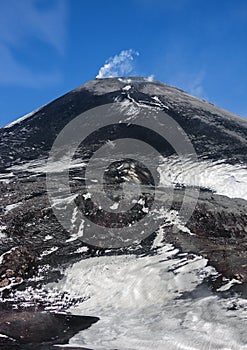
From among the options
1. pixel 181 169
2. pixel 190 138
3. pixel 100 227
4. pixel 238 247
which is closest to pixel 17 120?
pixel 190 138

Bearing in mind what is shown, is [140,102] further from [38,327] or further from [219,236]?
[38,327]

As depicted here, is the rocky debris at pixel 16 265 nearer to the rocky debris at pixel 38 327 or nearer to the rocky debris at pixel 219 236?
the rocky debris at pixel 38 327

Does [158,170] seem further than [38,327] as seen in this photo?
Yes

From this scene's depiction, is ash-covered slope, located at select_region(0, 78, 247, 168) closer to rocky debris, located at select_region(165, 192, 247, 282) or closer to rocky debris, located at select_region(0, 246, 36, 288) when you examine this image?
rocky debris, located at select_region(165, 192, 247, 282)

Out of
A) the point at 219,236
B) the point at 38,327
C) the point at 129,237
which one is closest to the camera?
the point at 38,327

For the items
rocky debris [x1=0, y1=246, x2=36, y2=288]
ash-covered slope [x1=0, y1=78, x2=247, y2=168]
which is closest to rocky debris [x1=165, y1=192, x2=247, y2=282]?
rocky debris [x1=0, y1=246, x2=36, y2=288]

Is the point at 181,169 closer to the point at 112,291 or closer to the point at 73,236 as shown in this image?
the point at 73,236

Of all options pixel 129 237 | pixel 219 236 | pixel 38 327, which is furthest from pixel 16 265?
pixel 219 236

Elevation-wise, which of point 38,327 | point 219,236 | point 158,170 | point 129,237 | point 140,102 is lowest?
point 38,327
